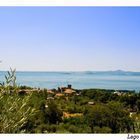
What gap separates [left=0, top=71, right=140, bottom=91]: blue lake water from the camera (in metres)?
2.82

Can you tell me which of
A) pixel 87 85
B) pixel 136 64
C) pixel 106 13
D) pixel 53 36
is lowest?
pixel 87 85

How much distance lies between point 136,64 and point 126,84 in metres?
0.54

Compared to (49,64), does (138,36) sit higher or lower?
higher

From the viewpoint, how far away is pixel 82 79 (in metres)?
3.24

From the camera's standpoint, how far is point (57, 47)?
3031mm

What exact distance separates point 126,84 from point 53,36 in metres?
1.06

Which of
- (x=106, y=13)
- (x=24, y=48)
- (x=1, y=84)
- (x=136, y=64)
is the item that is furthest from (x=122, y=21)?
(x=1, y=84)

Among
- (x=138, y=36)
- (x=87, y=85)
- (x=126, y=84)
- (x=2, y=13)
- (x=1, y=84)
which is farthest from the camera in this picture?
(x=126, y=84)

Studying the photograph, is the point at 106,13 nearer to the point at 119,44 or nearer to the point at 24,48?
the point at 119,44

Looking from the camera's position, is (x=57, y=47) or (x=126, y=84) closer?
(x=57, y=47)

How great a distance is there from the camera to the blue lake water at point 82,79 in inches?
111

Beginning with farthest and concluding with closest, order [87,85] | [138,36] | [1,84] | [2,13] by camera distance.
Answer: [87,85] → [138,36] → [2,13] → [1,84]

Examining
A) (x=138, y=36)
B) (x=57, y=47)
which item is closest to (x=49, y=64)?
(x=57, y=47)
